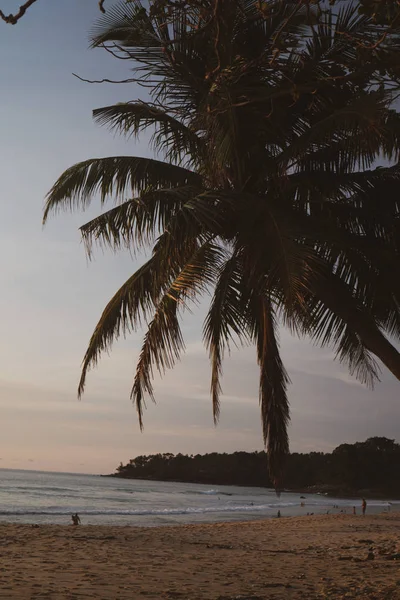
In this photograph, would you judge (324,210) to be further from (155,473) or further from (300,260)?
(155,473)

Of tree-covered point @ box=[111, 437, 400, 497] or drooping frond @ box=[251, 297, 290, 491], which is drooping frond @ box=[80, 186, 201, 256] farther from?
tree-covered point @ box=[111, 437, 400, 497]

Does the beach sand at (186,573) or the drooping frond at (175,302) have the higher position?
the drooping frond at (175,302)

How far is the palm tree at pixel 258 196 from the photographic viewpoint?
6.75 metres

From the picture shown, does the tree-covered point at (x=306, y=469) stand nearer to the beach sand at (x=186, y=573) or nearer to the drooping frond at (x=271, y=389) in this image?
the beach sand at (x=186, y=573)

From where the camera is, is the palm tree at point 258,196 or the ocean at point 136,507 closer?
the palm tree at point 258,196

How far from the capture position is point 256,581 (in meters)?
7.20

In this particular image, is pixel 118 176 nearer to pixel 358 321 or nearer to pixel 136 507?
pixel 358 321

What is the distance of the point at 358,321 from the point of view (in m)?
6.75

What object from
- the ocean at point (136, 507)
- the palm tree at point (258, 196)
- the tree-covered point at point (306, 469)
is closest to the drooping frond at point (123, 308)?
the palm tree at point (258, 196)

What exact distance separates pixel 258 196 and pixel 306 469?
10138 cm

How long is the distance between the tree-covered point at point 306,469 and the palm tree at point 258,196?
57301 mm

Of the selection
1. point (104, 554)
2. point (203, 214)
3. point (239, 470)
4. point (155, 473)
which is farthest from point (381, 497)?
point (203, 214)

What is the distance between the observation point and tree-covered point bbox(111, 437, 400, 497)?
8556cm

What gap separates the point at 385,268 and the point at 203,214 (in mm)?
2206
